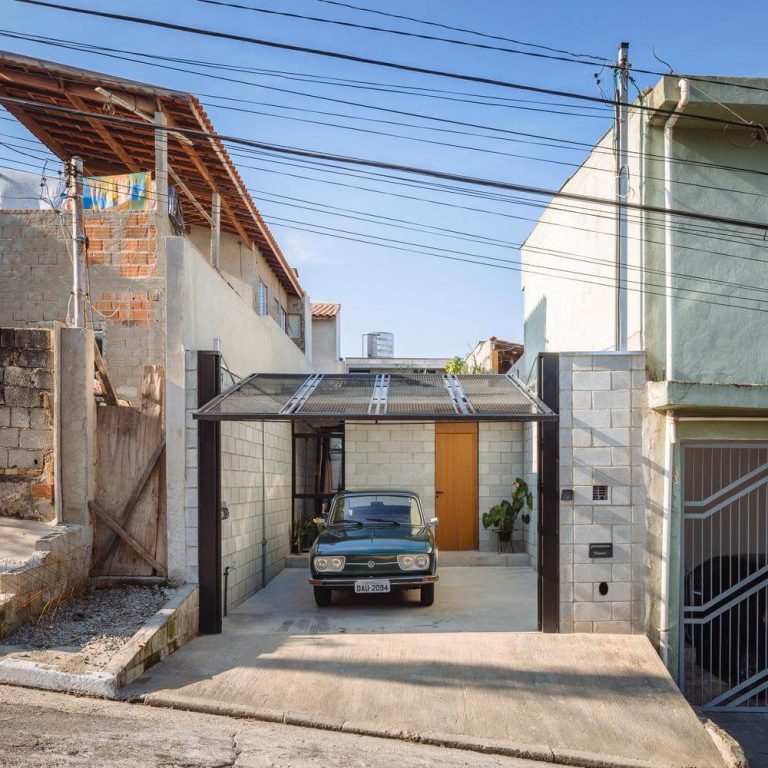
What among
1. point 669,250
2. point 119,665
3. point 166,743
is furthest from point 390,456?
point 166,743

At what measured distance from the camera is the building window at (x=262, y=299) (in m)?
17.1

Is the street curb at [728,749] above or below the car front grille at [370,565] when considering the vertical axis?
below

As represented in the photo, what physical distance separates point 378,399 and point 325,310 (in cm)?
1669

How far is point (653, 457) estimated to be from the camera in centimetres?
774

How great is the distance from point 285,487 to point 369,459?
166 centimetres

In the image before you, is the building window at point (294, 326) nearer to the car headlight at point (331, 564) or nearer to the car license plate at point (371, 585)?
the car headlight at point (331, 564)

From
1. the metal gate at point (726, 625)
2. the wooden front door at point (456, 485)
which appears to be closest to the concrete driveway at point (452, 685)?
the metal gate at point (726, 625)

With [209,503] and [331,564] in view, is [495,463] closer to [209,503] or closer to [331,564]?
[331,564]

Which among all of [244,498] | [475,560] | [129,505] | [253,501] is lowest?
[475,560]

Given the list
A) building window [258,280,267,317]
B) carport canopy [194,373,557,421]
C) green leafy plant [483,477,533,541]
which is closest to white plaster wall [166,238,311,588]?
carport canopy [194,373,557,421]

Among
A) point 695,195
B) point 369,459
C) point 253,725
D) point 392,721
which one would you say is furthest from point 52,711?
point 369,459

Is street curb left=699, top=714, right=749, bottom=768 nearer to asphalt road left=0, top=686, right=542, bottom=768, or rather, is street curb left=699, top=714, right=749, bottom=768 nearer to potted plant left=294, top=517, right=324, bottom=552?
asphalt road left=0, top=686, right=542, bottom=768

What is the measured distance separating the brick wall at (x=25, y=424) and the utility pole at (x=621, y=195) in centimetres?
584

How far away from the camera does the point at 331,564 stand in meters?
8.76
